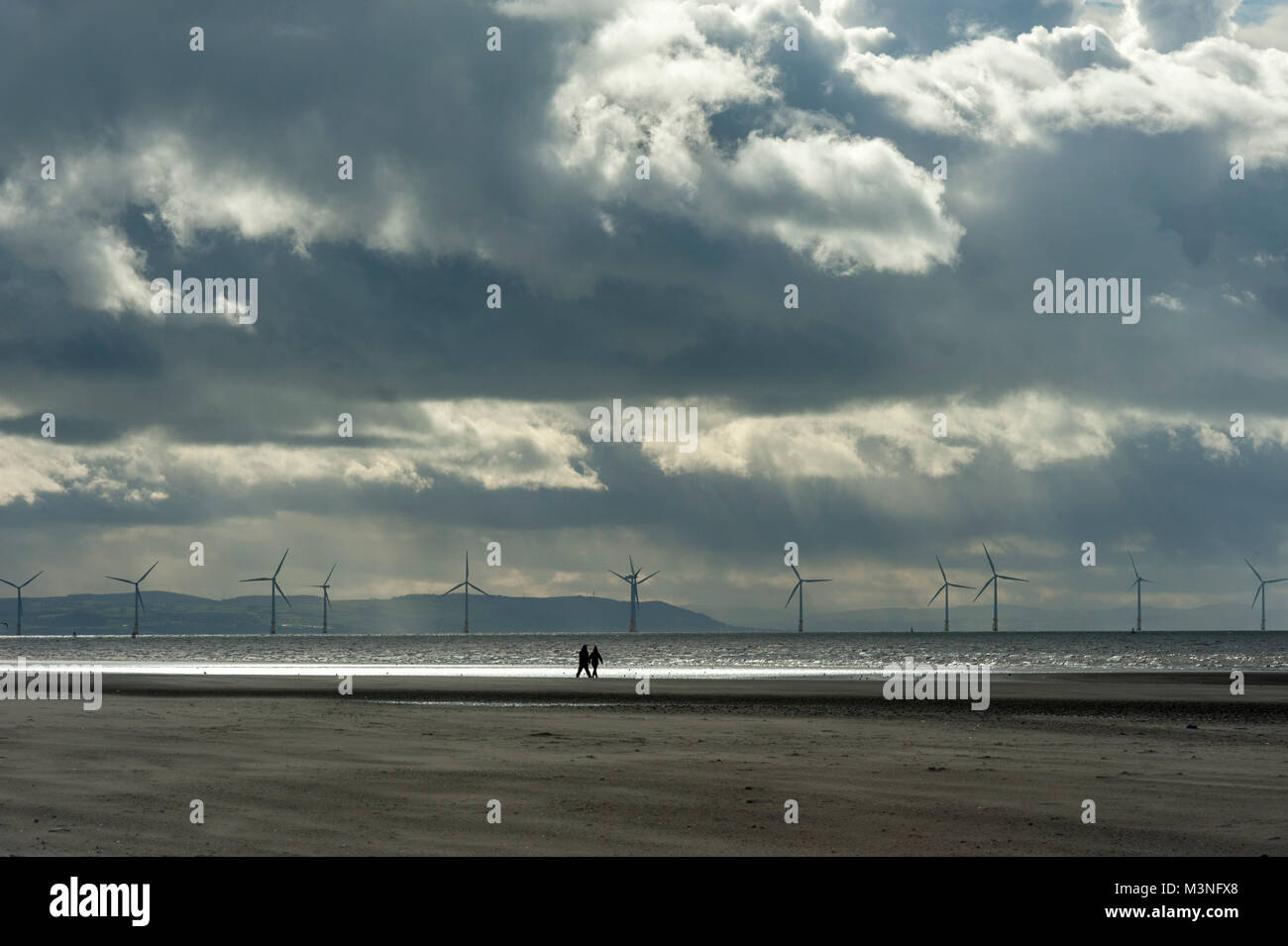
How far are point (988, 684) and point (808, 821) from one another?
53.7 meters

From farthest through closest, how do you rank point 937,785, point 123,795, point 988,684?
point 988,684 < point 937,785 < point 123,795

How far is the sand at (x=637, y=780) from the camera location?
19219mm

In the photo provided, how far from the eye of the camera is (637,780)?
2595 cm

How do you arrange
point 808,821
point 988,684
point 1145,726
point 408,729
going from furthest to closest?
point 988,684
point 1145,726
point 408,729
point 808,821

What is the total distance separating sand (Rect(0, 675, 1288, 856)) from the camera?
19219 mm

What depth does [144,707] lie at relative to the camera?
47.3 meters

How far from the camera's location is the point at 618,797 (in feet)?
77.0

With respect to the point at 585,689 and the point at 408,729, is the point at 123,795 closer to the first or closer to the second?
the point at 408,729

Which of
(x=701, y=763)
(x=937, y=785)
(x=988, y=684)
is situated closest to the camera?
(x=937, y=785)
